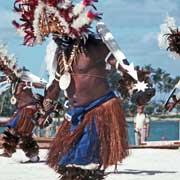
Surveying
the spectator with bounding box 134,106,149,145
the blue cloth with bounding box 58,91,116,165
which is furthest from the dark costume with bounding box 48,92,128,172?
the spectator with bounding box 134,106,149,145

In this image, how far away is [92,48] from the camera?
668cm

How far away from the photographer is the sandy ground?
953cm

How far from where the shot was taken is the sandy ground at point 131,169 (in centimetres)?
953

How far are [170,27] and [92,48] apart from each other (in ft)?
2.35

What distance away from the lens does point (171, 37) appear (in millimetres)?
6438

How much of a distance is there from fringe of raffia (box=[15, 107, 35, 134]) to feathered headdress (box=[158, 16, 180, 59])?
218 inches

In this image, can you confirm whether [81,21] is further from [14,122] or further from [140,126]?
[140,126]

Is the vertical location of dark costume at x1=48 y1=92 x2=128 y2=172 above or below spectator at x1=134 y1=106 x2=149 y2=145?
below

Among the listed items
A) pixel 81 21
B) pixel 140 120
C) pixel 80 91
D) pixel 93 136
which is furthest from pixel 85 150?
pixel 140 120

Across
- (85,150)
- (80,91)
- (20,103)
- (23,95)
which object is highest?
(23,95)

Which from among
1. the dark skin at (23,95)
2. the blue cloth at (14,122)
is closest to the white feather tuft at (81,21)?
the dark skin at (23,95)

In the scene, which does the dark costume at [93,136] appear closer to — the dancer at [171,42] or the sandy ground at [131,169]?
the dancer at [171,42]

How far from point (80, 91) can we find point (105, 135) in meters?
0.46

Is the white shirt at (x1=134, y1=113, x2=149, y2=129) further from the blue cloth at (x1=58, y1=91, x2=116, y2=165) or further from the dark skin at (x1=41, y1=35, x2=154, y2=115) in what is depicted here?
the blue cloth at (x1=58, y1=91, x2=116, y2=165)
